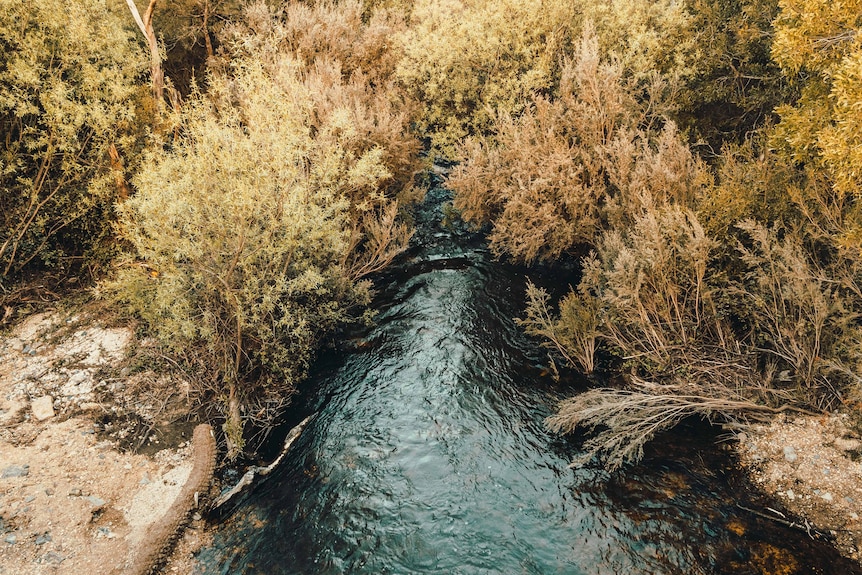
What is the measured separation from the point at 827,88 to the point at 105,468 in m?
18.3

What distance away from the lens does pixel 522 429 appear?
11.2 meters

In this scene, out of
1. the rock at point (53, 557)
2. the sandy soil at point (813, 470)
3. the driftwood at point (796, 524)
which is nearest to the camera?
the driftwood at point (796, 524)

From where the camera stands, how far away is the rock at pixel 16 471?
10.0 m

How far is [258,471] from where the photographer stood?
35.2ft

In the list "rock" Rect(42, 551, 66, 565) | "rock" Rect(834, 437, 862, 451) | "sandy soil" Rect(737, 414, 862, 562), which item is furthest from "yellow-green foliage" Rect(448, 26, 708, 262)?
"rock" Rect(42, 551, 66, 565)

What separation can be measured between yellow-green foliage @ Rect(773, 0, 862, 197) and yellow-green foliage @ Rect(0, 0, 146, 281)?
1886 cm

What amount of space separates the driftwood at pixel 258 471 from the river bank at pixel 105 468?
1.98ft

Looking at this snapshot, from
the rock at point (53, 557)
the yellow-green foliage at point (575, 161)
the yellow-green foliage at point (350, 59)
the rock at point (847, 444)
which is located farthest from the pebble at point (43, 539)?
the rock at point (847, 444)

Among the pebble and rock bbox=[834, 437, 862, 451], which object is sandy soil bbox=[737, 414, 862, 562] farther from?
the pebble

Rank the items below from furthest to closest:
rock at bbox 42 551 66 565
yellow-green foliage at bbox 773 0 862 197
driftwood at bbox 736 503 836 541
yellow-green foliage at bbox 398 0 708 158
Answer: yellow-green foliage at bbox 398 0 708 158, rock at bbox 42 551 66 565, driftwood at bbox 736 503 836 541, yellow-green foliage at bbox 773 0 862 197

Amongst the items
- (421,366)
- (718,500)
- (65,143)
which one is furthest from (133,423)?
(718,500)

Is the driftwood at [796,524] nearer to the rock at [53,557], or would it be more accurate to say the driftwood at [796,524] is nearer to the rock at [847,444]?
the rock at [847,444]

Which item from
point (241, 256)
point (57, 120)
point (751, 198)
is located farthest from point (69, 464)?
point (751, 198)

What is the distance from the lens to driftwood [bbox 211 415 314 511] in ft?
33.0
